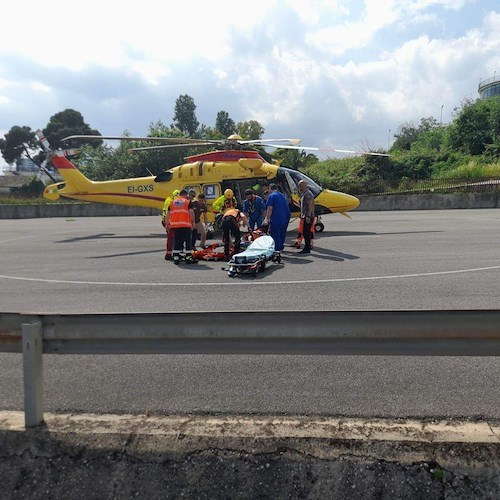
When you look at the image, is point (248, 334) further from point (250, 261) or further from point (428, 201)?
point (428, 201)

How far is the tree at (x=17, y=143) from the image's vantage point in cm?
8906

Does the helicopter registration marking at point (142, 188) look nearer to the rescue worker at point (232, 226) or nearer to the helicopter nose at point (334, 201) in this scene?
the helicopter nose at point (334, 201)

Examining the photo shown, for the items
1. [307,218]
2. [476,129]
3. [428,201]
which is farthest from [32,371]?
[476,129]

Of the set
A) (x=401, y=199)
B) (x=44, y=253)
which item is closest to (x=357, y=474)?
(x=44, y=253)

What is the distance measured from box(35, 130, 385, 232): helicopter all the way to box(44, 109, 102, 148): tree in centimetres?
8176

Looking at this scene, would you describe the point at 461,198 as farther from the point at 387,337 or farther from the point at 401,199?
the point at 387,337

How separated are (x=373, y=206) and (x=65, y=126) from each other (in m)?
81.5

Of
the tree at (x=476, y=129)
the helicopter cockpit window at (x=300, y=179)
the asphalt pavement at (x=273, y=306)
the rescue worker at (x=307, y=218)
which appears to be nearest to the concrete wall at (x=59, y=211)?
the asphalt pavement at (x=273, y=306)

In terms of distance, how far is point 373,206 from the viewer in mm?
32125

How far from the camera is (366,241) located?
43.0 feet

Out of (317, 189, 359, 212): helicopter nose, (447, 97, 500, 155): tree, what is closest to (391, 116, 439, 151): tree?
(447, 97, 500, 155): tree

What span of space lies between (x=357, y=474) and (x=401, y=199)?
3155cm

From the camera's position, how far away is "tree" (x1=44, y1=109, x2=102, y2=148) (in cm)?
9050

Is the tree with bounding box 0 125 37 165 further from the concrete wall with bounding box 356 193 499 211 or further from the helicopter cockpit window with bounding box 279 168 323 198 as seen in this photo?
the helicopter cockpit window with bounding box 279 168 323 198
